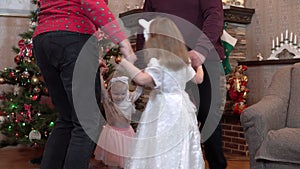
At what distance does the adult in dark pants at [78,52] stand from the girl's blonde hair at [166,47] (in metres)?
0.27

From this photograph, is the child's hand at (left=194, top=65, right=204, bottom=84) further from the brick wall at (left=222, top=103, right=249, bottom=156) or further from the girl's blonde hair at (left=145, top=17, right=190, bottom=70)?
the brick wall at (left=222, top=103, right=249, bottom=156)

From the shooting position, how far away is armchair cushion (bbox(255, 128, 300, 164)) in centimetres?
175

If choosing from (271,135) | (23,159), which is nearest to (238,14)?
(271,135)

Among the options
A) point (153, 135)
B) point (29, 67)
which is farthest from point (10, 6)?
point (153, 135)

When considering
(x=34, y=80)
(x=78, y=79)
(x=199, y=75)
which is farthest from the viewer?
(x=34, y=80)

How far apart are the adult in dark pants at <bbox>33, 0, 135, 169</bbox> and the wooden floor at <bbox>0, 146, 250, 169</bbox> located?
1345 mm

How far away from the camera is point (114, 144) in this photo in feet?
7.43

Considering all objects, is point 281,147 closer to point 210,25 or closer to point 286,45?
point 210,25

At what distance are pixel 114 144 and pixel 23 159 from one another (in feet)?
3.64

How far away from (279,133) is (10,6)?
2759 mm

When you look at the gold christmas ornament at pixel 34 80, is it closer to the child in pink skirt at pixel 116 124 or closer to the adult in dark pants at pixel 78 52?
the child in pink skirt at pixel 116 124

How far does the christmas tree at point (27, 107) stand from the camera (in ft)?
8.68

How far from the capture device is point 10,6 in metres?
3.38

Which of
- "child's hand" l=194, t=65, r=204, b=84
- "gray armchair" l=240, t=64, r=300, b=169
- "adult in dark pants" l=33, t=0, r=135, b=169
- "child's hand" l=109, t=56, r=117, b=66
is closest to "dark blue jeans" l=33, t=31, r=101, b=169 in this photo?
"adult in dark pants" l=33, t=0, r=135, b=169
